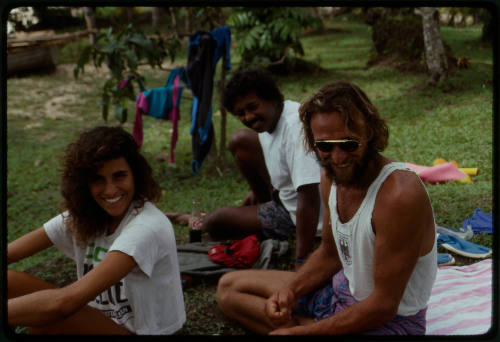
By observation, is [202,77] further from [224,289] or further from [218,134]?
[224,289]

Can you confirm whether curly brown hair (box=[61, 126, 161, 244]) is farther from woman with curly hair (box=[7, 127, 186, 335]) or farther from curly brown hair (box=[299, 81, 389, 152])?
curly brown hair (box=[299, 81, 389, 152])

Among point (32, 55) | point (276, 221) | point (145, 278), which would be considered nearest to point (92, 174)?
point (145, 278)

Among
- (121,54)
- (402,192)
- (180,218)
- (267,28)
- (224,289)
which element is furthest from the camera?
(267,28)

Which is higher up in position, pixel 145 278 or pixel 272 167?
pixel 145 278

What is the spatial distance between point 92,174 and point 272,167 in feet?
5.24

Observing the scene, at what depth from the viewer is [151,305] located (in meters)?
2.15

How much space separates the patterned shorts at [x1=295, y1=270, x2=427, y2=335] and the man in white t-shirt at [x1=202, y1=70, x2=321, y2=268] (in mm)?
806

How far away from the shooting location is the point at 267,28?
28.9 ft

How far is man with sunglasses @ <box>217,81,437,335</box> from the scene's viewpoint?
1812 mm

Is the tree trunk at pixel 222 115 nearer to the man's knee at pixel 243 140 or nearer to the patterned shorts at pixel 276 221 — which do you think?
the man's knee at pixel 243 140

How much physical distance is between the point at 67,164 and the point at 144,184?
15.0 inches

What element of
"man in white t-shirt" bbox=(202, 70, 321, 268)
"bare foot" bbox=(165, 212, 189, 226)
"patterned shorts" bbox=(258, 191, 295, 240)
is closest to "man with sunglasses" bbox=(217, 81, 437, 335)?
"man in white t-shirt" bbox=(202, 70, 321, 268)

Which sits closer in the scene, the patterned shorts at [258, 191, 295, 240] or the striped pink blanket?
the striped pink blanket

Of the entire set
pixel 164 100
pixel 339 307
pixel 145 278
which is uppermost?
pixel 164 100
